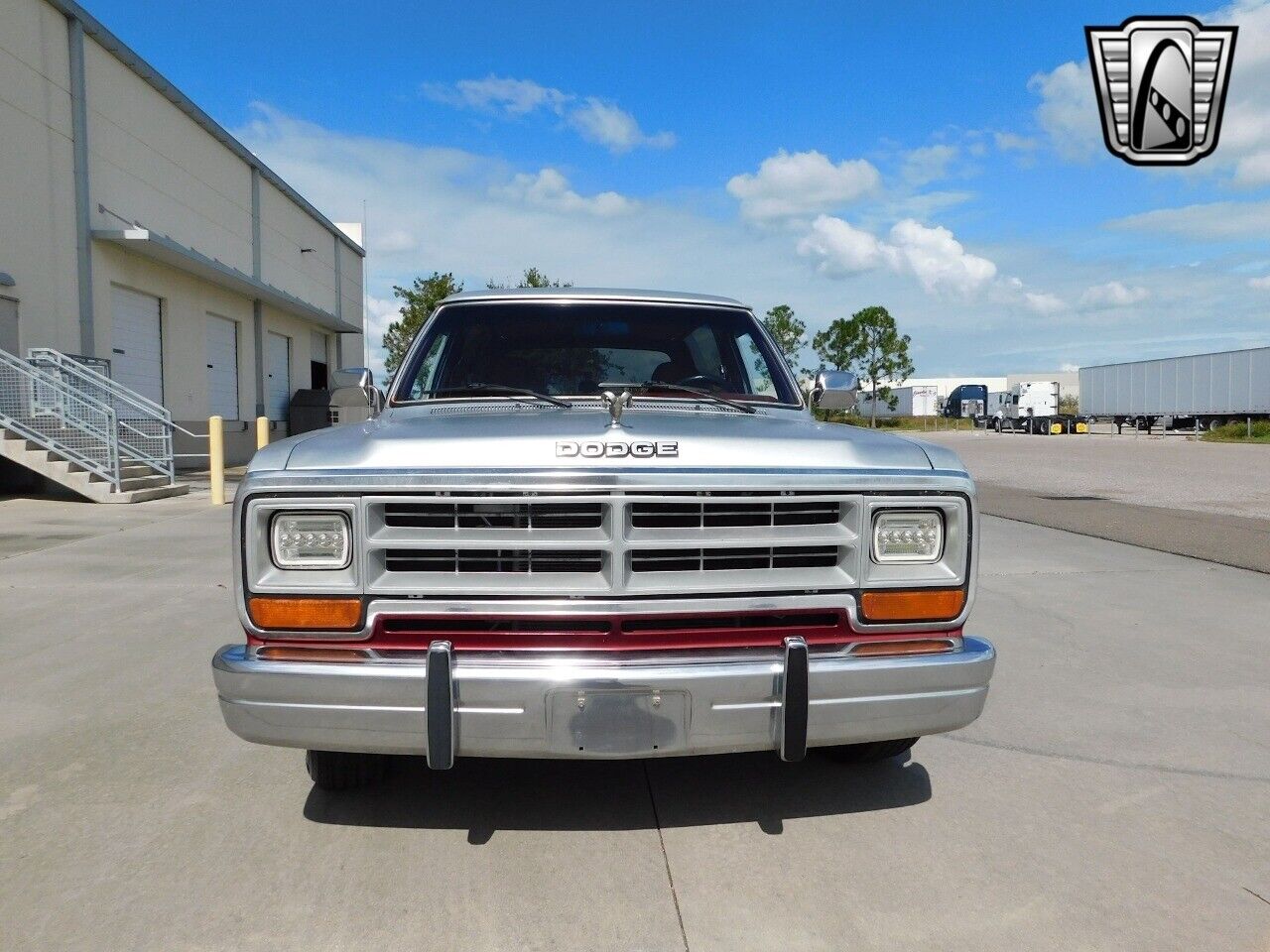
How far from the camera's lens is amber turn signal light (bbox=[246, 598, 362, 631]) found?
254 centimetres

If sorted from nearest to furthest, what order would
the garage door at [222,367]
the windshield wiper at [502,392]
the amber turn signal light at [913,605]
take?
the amber turn signal light at [913,605] → the windshield wiper at [502,392] → the garage door at [222,367]

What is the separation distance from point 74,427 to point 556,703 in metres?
13.5

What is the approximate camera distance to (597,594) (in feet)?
8.25

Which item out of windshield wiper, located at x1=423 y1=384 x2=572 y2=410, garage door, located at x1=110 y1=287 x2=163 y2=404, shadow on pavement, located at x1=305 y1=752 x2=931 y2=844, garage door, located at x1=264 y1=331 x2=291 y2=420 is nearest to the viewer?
shadow on pavement, located at x1=305 y1=752 x2=931 y2=844

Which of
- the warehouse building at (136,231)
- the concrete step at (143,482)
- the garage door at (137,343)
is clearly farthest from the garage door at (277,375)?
the concrete step at (143,482)

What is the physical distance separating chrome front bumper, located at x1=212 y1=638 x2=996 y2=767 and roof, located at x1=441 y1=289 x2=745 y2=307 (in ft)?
6.70

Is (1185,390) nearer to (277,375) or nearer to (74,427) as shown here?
(277,375)

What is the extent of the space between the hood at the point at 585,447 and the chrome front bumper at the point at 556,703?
0.52m

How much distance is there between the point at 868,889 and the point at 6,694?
12.7ft

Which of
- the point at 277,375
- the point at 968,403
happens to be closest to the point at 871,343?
the point at 968,403

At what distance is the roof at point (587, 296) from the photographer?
4094 millimetres

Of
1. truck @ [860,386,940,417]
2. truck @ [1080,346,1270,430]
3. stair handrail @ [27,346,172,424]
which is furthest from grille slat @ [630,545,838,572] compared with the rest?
truck @ [860,386,940,417]

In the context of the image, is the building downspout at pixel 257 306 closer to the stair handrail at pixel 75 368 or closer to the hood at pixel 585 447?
the stair handrail at pixel 75 368

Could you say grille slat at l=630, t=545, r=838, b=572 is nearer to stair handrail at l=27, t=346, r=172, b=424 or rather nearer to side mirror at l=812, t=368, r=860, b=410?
side mirror at l=812, t=368, r=860, b=410
